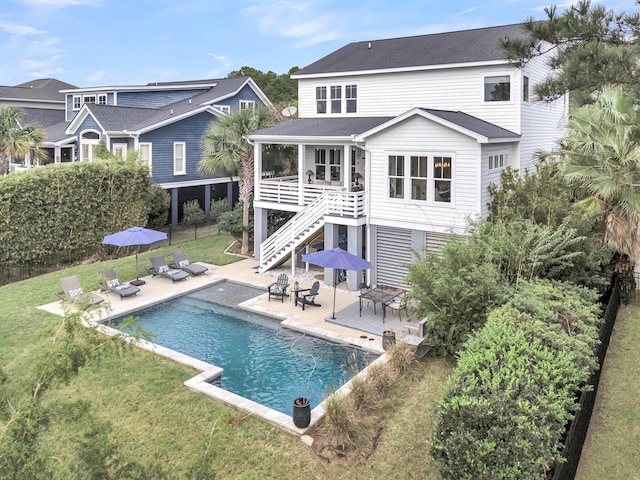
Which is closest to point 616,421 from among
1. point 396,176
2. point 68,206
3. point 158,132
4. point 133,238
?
point 396,176

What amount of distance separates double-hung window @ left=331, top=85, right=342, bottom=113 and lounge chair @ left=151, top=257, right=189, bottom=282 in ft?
36.8

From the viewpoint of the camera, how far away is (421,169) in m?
18.8

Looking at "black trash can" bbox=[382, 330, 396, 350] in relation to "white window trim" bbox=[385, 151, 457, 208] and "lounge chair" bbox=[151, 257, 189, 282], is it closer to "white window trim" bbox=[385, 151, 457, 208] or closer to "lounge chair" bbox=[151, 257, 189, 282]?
"white window trim" bbox=[385, 151, 457, 208]

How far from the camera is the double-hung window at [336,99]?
25.3 meters

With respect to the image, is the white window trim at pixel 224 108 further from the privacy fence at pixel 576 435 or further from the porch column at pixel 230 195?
the privacy fence at pixel 576 435

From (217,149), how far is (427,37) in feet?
40.7

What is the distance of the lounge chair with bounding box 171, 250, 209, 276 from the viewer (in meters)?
22.1

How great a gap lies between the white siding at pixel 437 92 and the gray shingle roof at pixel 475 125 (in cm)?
58

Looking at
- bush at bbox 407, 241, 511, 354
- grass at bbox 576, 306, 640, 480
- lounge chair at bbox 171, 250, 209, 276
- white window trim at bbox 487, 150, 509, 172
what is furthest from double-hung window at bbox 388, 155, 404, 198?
lounge chair at bbox 171, 250, 209, 276

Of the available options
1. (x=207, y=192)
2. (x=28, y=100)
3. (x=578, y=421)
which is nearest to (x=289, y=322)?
(x=578, y=421)

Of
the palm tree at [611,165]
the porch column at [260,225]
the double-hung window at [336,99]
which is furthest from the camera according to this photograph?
the double-hung window at [336,99]

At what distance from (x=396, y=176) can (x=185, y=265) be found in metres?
10.4

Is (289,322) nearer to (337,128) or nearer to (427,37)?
(337,128)

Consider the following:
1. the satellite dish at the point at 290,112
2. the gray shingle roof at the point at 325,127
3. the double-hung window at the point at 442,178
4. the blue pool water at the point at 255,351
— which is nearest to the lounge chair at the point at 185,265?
the blue pool water at the point at 255,351
